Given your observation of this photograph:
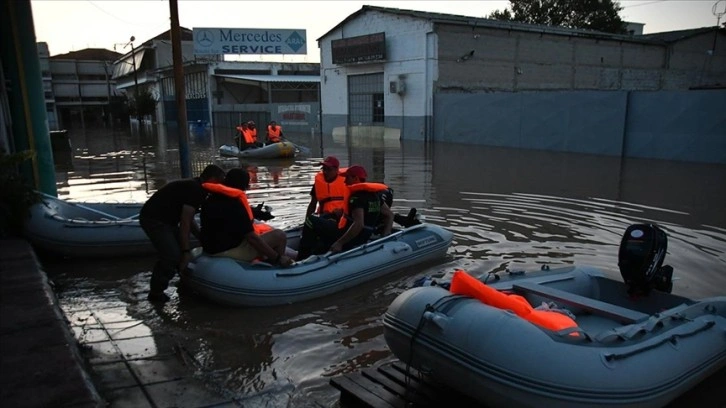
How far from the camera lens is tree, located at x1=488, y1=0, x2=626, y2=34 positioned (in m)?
39.8

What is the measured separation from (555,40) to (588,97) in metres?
10.3

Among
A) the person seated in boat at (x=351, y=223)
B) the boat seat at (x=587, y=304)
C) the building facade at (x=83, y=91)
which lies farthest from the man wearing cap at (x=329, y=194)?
the building facade at (x=83, y=91)

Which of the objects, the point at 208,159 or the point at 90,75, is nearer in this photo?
the point at 208,159

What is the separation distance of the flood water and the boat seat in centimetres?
122

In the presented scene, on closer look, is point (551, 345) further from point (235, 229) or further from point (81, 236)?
point (81, 236)

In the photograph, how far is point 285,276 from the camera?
5352 millimetres

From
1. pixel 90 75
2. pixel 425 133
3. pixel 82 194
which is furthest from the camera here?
pixel 90 75

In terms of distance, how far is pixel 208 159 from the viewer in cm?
1953

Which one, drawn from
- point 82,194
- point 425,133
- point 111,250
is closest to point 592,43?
point 425,133

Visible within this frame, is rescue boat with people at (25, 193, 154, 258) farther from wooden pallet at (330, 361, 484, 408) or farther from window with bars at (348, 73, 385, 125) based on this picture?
window with bars at (348, 73, 385, 125)

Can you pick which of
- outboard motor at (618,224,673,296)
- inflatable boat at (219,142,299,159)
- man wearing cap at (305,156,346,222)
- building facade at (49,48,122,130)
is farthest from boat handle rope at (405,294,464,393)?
building facade at (49,48,122,130)

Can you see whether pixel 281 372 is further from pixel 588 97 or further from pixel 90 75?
pixel 90 75

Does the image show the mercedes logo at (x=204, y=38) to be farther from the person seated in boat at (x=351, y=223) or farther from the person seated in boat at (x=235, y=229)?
the person seated in boat at (x=235, y=229)

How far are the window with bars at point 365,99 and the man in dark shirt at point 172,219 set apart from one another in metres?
22.0
